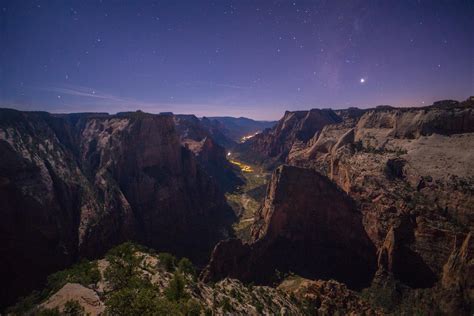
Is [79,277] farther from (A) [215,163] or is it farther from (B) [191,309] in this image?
(A) [215,163]

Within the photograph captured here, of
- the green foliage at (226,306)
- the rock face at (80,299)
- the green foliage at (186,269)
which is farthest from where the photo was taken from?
the green foliage at (186,269)

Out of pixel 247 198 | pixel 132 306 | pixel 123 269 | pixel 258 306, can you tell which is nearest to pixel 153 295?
pixel 132 306

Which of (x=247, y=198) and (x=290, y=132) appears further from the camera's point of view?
(x=290, y=132)

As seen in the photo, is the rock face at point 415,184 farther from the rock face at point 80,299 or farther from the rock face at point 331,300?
the rock face at point 80,299

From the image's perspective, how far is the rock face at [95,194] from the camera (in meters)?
52.2

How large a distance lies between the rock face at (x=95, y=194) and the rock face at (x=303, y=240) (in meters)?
20.3

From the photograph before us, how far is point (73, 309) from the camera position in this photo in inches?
911

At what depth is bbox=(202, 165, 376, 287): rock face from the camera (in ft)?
176

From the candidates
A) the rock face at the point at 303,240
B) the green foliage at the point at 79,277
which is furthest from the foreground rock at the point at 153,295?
the rock face at the point at 303,240

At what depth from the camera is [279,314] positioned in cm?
3669

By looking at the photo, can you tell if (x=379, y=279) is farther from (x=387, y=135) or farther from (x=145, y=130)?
(x=145, y=130)

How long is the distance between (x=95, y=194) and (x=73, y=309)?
52.3 m

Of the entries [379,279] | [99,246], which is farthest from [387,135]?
[99,246]

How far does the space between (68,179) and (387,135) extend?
89.8m
